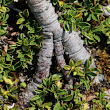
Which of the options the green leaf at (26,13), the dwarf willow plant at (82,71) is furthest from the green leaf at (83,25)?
the green leaf at (26,13)

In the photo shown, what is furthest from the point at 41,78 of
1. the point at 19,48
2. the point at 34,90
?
the point at 19,48

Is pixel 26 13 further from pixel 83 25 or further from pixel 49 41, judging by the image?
pixel 83 25

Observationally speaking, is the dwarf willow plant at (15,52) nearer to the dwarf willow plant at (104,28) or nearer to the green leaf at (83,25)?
the green leaf at (83,25)

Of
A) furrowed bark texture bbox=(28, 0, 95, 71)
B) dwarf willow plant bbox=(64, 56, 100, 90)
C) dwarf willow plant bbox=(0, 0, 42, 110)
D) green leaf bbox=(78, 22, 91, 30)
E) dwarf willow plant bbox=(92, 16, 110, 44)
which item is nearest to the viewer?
furrowed bark texture bbox=(28, 0, 95, 71)

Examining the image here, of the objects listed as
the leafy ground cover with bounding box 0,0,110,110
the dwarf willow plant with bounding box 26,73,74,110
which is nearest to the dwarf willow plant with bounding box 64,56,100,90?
the leafy ground cover with bounding box 0,0,110,110

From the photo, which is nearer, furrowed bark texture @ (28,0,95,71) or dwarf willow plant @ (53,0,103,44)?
furrowed bark texture @ (28,0,95,71)

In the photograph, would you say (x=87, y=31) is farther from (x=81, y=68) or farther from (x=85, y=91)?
(x=85, y=91)

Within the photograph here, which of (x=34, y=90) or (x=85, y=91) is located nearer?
(x=34, y=90)

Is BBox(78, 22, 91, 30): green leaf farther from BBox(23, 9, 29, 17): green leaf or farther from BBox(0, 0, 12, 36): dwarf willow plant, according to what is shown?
BBox(0, 0, 12, 36): dwarf willow plant
